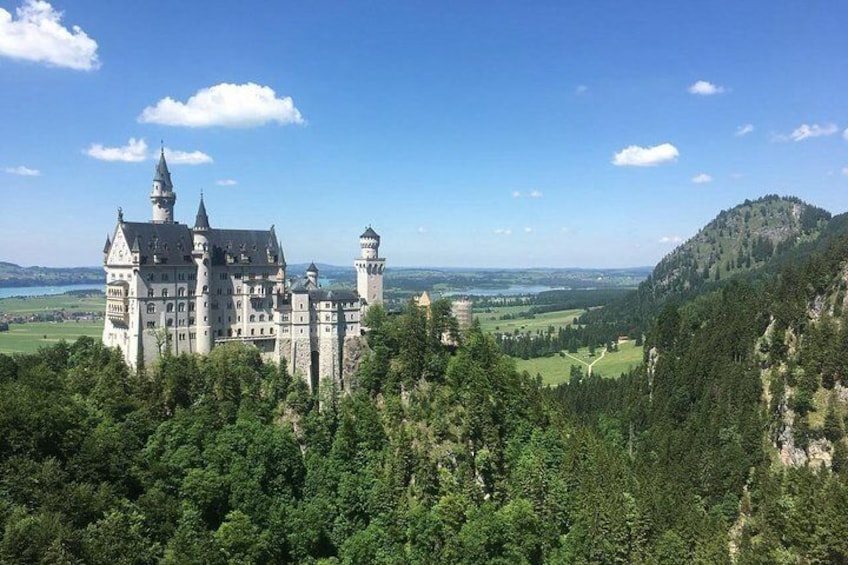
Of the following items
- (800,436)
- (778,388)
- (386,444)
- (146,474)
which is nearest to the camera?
(146,474)

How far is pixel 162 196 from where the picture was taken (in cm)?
9812

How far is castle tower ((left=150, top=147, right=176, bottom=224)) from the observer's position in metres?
97.5

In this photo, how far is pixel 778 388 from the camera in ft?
362

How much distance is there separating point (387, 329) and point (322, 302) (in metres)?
11.5

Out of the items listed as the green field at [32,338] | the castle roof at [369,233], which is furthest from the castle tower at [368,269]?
the green field at [32,338]

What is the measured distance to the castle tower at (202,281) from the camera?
94.6m

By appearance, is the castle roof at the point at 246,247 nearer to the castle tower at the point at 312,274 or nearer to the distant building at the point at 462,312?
the castle tower at the point at 312,274

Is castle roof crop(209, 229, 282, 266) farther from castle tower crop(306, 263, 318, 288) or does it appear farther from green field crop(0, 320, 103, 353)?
green field crop(0, 320, 103, 353)

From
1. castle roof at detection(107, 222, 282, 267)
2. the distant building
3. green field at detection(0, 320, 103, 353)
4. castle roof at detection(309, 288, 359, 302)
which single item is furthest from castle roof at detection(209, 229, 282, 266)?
green field at detection(0, 320, 103, 353)

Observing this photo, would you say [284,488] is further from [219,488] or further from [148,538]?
[148,538]

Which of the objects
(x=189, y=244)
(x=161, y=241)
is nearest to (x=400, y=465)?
(x=189, y=244)

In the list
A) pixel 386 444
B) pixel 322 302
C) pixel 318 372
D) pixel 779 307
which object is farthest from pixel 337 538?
pixel 779 307

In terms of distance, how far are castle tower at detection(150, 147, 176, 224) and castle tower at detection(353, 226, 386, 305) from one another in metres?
32.3

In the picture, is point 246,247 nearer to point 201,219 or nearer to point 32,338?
point 201,219
